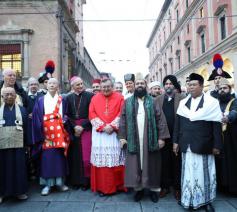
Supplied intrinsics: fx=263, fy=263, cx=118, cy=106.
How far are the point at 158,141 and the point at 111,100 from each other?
1.14 m

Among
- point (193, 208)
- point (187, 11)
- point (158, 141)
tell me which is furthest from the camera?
point (187, 11)

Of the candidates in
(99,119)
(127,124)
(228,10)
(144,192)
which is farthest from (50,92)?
(228,10)

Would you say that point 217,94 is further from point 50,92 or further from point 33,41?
point 33,41

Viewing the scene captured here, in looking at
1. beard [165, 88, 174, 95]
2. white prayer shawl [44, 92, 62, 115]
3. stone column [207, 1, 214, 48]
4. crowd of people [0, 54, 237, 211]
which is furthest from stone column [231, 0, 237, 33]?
Result: white prayer shawl [44, 92, 62, 115]

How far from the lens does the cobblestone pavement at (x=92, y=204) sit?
385 cm

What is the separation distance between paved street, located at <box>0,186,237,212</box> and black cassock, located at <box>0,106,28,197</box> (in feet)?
0.73

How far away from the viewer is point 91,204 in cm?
405

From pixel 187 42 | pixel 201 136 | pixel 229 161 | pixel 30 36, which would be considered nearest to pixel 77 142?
pixel 201 136

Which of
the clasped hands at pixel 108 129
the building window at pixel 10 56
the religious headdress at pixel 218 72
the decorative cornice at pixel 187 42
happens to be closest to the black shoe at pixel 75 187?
the clasped hands at pixel 108 129

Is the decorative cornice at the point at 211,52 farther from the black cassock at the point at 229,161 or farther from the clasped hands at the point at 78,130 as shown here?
the clasped hands at the point at 78,130

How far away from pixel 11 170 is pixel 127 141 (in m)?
1.89

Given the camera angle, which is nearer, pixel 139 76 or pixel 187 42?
pixel 139 76

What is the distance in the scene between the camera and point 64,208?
388cm

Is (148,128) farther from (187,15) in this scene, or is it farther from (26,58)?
(187,15)
